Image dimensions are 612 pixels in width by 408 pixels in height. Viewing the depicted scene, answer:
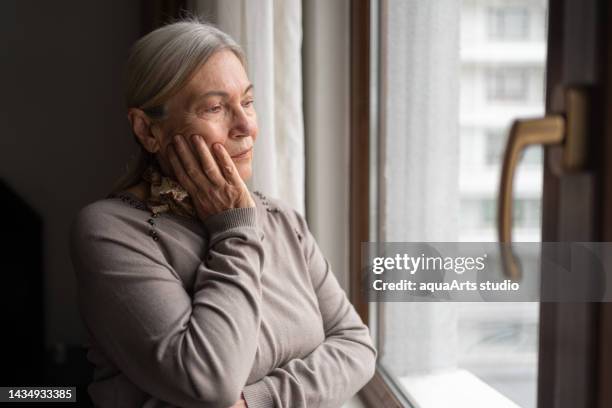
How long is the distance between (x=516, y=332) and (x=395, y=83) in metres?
0.71

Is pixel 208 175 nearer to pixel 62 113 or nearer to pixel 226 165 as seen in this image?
pixel 226 165

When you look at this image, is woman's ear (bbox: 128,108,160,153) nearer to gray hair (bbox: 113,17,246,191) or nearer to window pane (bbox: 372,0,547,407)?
gray hair (bbox: 113,17,246,191)

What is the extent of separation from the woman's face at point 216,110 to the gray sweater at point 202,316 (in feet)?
0.36

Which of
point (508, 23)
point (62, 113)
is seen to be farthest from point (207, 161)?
point (62, 113)

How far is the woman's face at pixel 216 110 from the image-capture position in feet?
2.72

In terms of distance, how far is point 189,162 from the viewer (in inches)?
33.1

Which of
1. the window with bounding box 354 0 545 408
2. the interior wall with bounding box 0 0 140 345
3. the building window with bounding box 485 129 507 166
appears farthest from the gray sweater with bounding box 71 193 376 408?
the interior wall with bounding box 0 0 140 345

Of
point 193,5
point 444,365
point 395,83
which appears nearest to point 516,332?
point 444,365

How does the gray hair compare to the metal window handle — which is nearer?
the metal window handle

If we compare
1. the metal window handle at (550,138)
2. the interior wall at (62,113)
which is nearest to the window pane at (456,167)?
the metal window handle at (550,138)

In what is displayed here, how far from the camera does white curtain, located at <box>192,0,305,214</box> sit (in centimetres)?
122

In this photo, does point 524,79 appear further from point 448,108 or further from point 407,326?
point 407,326

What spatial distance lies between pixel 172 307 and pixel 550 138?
51 cm

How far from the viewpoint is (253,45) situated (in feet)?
4.00
